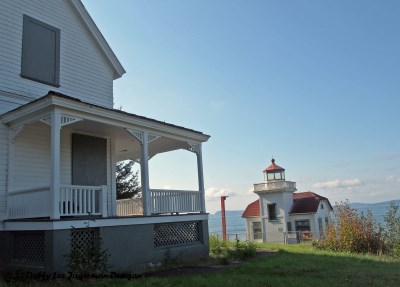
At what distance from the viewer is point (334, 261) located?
519 inches

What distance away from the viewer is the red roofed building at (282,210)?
140 ft

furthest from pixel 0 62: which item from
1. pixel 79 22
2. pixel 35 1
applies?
pixel 79 22

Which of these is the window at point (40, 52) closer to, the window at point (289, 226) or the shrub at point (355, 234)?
the shrub at point (355, 234)

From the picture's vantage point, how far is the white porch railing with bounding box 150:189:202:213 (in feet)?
42.6

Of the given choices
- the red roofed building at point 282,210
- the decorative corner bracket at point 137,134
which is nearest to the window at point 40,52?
the decorative corner bracket at point 137,134

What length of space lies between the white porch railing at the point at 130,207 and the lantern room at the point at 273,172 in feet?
91.6

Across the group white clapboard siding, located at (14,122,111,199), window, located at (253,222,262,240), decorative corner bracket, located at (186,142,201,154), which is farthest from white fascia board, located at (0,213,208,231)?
window, located at (253,222,262,240)

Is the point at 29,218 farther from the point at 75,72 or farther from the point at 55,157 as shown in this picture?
the point at 75,72

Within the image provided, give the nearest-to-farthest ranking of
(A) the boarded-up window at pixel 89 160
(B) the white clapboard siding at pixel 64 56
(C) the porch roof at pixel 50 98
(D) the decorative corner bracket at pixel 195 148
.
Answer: (C) the porch roof at pixel 50 98 < (B) the white clapboard siding at pixel 64 56 < (A) the boarded-up window at pixel 89 160 < (D) the decorative corner bracket at pixel 195 148

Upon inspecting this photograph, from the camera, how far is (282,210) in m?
42.9

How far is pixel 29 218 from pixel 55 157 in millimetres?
2129

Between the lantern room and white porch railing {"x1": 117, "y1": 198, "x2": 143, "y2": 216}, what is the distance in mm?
27905

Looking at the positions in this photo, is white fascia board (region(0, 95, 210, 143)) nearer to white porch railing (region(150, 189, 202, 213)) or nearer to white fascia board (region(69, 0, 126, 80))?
white porch railing (region(150, 189, 202, 213))

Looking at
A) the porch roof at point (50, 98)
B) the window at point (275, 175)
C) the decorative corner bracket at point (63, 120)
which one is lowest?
the decorative corner bracket at point (63, 120)
